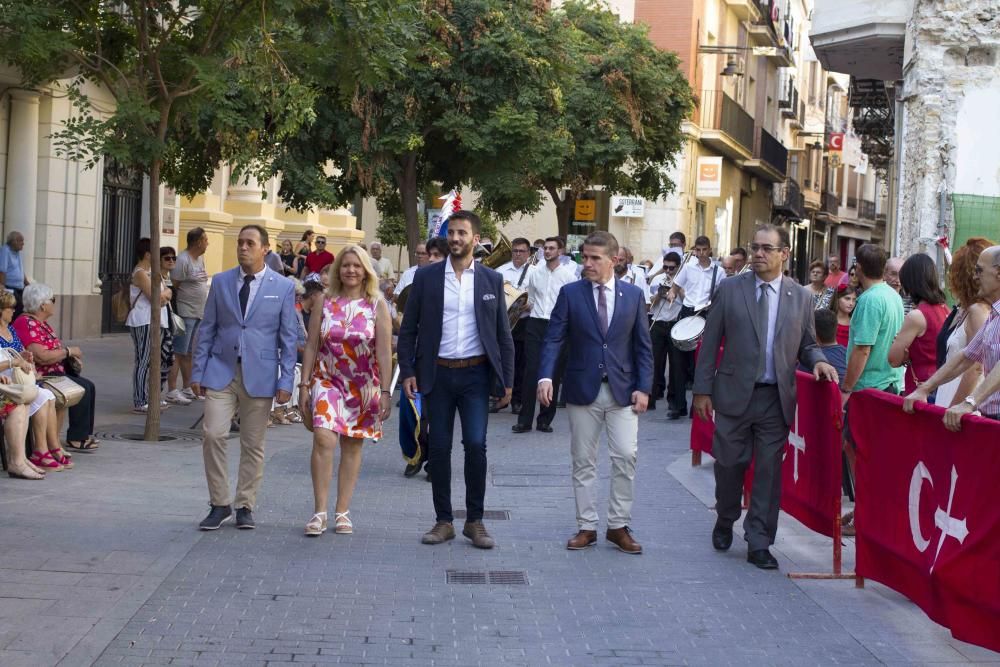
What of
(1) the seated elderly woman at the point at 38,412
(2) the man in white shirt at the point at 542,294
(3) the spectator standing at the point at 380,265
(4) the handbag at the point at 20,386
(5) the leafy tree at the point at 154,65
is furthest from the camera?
(3) the spectator standing at the point at 380,265

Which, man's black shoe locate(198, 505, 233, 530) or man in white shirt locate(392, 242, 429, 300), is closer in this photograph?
man's black shoe locate(198, 505, 233, 530)

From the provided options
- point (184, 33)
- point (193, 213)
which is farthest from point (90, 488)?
point (193, 213)

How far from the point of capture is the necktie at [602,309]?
8.48m

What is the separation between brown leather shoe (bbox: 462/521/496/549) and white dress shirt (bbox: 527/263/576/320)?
21.5 ft

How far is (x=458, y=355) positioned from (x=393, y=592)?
1761 mm

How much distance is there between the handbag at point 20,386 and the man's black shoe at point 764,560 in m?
5.27

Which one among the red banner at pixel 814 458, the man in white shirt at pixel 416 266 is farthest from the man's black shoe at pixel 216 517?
the man in white shirt at pixel 416 266

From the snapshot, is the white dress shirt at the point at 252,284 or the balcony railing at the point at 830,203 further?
the balcony railing at the point at 830,203

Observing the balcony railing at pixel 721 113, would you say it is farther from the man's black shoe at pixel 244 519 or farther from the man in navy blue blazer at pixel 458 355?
the man's black shoe at pixel 244 519

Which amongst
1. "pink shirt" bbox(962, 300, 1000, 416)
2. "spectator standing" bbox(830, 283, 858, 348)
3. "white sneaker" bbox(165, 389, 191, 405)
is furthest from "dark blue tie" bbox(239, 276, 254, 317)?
"white sneaker" bbox(165, 389, 191, 405)

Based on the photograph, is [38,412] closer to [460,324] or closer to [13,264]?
[460,324]

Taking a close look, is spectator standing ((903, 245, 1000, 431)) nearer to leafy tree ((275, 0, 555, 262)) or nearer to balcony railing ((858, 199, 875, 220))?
leafy tree ((275, 0, 555, 262))

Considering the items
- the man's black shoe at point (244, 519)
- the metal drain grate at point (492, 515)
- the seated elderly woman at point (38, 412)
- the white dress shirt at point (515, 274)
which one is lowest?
the metal drain grate at point (492, 515)

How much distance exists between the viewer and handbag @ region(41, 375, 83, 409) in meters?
10.7
